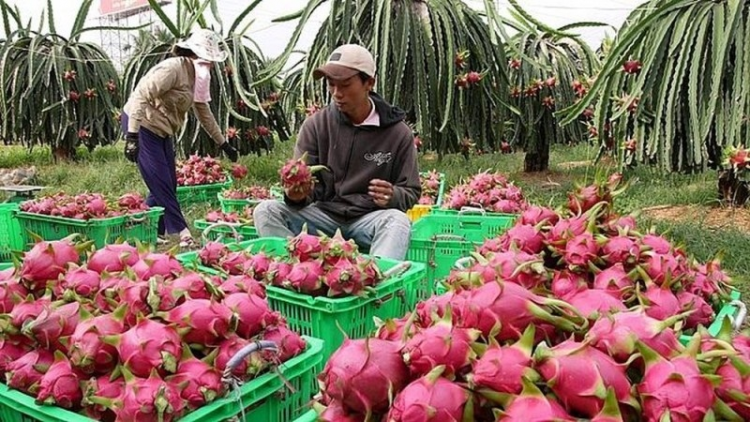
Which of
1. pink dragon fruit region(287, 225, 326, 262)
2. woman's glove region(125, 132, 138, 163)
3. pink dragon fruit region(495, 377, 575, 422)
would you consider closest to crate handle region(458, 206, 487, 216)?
pink dragon fruit region(287, 225, 326, 262)

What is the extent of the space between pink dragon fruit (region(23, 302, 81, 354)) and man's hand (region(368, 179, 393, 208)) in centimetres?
173

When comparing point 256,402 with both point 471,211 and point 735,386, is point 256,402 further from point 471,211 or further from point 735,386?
point 471,211

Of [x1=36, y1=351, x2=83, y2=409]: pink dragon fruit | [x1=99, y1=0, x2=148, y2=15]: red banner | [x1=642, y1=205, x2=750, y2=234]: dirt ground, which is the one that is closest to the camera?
[x1=36, y1=351, x2=83, y2=409]: pink dragon fruit

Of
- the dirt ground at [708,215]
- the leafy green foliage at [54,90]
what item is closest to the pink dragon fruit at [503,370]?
the dirt ground at [708,215]

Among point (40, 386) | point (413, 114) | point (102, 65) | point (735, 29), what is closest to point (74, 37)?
point (102, 65)

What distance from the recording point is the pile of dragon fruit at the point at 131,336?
126 centimetres

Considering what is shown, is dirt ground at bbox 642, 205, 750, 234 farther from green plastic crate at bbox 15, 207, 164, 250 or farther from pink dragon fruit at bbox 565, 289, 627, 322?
pink dragon fruit at bbox 565, 289, 627, 322

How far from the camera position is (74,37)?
29.6 feet

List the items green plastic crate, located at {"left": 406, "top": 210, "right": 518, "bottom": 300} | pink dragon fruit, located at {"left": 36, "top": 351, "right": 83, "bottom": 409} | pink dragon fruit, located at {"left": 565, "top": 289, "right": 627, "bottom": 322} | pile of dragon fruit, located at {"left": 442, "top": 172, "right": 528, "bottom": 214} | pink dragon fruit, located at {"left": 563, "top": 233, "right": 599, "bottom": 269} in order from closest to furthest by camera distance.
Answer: pink dragon fruit, located at {"left": 565, "top": 289, "right": 627, "bottom": 322} → pink dragon fruit, located at {"left": 36, "top": 351, "right": 83, "bottom": 409} → pink dragon fruit, located at {"left": 563, "top": 233, "right": 599, "bottom": 269} → green plastic crate, located at {"left": 406, "top": 210, "right": 518, "bottom": 300} → pile of dragon fruit, located at {"left": 442, "top": 172, "right": 528, "bottom": 214}

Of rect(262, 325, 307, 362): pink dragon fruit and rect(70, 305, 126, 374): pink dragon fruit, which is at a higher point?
rect(70, 305, 126, 374): pink dragon fruit

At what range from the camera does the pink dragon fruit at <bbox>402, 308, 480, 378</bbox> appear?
3.23 ft

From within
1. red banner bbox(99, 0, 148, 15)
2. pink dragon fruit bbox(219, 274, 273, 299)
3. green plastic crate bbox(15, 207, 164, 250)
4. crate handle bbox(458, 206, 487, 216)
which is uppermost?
red banner bbox(99, 0, 148, 15)

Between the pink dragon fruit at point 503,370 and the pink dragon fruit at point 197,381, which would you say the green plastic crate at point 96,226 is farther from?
the pink dragon fruit at point 503,370

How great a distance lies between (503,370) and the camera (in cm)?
93
